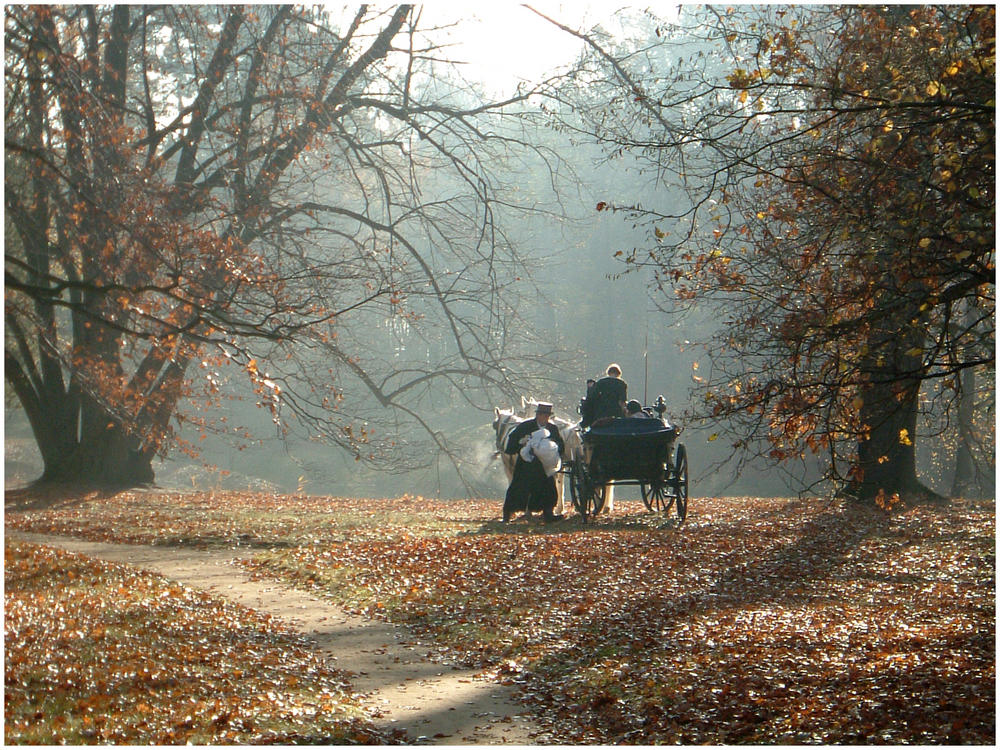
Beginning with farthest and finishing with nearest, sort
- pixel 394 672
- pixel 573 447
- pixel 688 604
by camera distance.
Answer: pixel 573 447 < pixel 688 604 < pixel 394 672

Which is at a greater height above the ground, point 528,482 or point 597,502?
point 528,482

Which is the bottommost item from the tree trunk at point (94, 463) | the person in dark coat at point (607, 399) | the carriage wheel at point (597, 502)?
the carriage wheel at point (597, 502)

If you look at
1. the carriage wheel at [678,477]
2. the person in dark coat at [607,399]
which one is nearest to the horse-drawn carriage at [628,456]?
the carriage wheel at [678,477]

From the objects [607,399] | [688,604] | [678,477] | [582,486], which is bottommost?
[688,604]

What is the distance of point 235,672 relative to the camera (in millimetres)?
6910

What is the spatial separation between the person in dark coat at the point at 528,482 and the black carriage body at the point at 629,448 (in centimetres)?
135

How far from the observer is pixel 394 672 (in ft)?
24.3

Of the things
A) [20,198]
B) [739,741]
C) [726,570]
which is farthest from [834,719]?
[20,198]

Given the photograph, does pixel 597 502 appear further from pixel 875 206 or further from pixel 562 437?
pixel 875 206

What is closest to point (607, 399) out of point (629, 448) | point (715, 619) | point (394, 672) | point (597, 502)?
point (629, 448)

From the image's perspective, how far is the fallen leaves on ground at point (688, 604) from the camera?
6309 mm

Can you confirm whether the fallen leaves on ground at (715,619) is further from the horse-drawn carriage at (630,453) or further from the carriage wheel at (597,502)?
the carriage wheel at (597,502)

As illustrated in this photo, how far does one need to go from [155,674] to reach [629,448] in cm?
892

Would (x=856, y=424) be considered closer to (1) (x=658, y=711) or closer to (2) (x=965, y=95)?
(2) (x=965, y=95)
